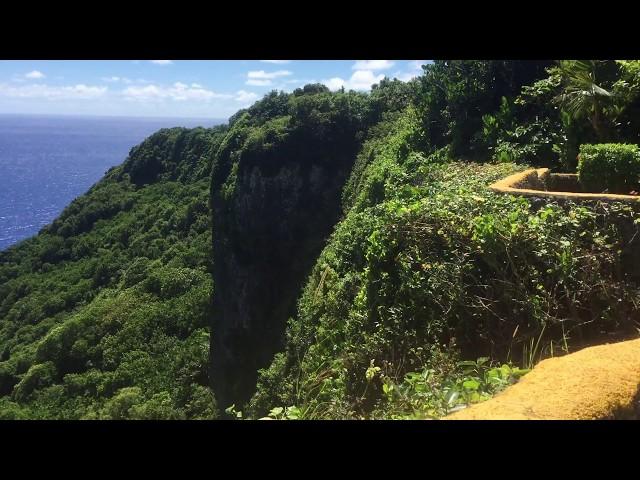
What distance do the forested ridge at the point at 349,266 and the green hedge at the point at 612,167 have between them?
3 centimetres

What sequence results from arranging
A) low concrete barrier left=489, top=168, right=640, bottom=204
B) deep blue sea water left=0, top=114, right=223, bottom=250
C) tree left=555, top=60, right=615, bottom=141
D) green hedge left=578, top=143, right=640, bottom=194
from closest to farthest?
1. low concrete barrier left=489, top=168, right=640, bottom=204
2. green hedge left=578, top=143, right=640, bottom=194
3. tree left=555, top=60, right=615, bottom=141
4. deep blue sea water left=0, top=114, right=223, bottom=250

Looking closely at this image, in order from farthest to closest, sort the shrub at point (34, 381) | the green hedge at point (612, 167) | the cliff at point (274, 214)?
the cliff at point (274, 214) → the shrub at point (34, 381) → the green hedge at point (612, 167)

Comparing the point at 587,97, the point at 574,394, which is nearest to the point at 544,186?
the point at 587,97

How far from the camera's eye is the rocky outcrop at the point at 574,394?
281 centimetres

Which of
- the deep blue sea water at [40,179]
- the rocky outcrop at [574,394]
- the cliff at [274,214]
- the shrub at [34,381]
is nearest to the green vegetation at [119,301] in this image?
the shrub at [34,381]

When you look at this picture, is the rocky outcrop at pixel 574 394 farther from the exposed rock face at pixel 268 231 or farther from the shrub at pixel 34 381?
the shrub at pixel 34 381

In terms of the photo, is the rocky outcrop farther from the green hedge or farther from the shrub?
the shrub

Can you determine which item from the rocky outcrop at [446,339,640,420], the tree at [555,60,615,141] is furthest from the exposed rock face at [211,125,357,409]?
the rocky outcrop at [446,339,640,420]

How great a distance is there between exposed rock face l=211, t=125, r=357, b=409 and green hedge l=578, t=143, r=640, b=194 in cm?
1642

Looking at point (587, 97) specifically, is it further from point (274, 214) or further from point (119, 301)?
point (119, 301)

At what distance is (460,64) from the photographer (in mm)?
14180

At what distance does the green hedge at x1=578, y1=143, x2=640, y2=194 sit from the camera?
683 centimetres
